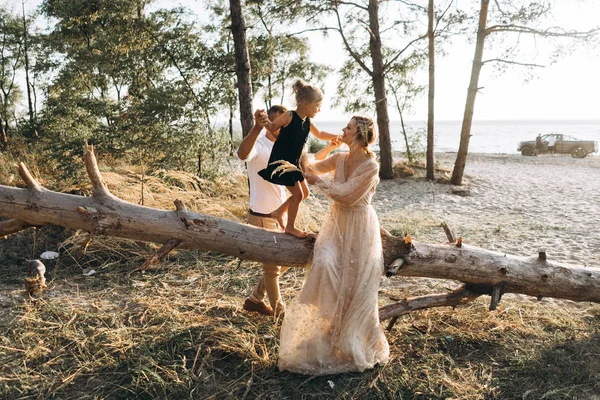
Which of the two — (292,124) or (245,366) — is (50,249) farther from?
(292,124)

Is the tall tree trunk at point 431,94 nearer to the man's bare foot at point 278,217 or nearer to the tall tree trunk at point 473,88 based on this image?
the tall tree trunk at point 473,88

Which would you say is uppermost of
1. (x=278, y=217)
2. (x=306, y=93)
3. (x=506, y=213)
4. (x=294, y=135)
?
(x=306, y=93)

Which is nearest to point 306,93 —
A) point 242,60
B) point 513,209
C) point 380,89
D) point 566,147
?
point 242,60

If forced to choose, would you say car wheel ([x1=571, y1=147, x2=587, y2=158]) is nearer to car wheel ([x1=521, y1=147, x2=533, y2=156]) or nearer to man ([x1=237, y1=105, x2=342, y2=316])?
car wheel ([x1=521, y1=147, x2=533, y2=156])

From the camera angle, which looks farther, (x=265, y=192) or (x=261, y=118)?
(x=265, y=192)

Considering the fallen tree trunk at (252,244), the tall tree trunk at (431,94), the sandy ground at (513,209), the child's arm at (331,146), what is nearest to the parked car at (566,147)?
the sandy ground at (513,209)

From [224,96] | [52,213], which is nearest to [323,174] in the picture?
→ [52,213]

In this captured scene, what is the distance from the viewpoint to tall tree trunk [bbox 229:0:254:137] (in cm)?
704

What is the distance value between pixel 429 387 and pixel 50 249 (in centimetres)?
527

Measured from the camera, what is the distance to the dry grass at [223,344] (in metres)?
3.08

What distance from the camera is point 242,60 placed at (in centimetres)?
703

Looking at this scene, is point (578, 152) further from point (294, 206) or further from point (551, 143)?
point (294, 206)

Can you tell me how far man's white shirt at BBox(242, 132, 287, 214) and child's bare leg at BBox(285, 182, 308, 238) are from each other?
27 centimetres

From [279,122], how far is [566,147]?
25830mm
